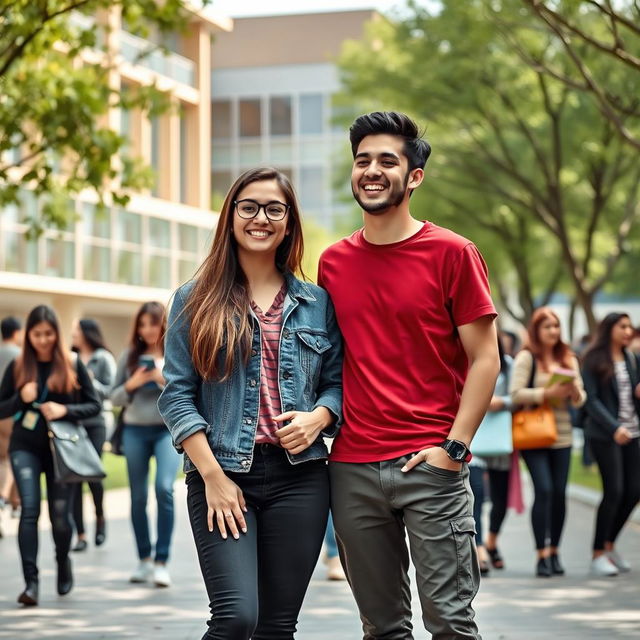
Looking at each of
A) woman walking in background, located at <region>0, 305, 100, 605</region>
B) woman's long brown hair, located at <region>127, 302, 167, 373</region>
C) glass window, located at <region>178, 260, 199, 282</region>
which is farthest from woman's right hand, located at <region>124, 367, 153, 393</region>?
glass window, located at <region>178, 260, 199, 282</region>

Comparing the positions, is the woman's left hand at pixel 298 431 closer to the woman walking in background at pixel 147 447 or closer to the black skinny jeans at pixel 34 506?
the black skinny jeans at pixel 34 506

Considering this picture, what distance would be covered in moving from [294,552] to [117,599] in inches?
186

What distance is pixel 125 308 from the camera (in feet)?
159

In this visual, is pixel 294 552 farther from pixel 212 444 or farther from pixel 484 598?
pixel 484 598

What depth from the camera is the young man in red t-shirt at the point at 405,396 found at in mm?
4566

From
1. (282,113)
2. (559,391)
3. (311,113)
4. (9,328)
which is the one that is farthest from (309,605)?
(282,113)

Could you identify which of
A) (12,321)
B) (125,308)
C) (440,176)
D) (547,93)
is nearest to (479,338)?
(12,321)

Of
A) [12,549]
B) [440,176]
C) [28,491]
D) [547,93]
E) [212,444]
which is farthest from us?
[440,176]

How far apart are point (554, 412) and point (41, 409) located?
12.5 feet

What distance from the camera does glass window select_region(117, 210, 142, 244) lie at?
45.4 metres

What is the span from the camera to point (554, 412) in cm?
1038

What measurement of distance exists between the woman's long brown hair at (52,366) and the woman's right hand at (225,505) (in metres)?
4.79

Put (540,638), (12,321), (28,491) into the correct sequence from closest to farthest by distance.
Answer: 1. (540,638)
2. (28,491)
3. (12,321)

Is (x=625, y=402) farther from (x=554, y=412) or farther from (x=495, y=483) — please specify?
(x=495, y=483)
